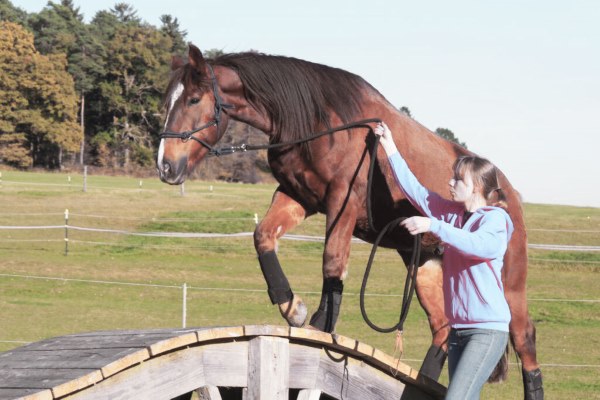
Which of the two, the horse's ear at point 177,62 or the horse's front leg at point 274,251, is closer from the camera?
the horse's front leg at point 274,251

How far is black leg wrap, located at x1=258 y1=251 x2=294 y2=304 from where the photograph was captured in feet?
19.3

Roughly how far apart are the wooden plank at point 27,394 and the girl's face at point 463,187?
235 centimetres

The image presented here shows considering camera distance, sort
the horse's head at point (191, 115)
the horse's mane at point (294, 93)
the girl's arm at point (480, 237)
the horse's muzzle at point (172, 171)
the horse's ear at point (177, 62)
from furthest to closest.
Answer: the horse's ear at point (177, 62), the horse's mane at point (294, 93), the horse's head at point (191, 115), the horse's muzzle at point (172, 171), the girl's arm at point (480, 237)

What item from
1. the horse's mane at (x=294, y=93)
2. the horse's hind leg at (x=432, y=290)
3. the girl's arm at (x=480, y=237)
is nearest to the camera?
the girl's arm at (x=480, y=237)

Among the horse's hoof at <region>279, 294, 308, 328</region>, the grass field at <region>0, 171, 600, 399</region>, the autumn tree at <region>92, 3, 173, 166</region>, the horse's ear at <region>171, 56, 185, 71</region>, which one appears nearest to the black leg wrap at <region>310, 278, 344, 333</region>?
the horse's hoof at <region>279, 294, 308, 328</region>

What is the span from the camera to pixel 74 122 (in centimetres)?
6400

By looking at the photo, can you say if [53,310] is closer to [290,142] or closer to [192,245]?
[192,245]

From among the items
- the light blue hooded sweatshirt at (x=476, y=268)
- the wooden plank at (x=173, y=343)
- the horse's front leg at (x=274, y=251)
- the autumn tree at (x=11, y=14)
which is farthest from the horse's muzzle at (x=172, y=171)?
the autumn tree at (x=11, y=14)

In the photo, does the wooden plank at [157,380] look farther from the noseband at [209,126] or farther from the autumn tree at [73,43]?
the autumn tree at [73,43]

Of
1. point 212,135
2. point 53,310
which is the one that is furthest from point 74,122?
point 212,135

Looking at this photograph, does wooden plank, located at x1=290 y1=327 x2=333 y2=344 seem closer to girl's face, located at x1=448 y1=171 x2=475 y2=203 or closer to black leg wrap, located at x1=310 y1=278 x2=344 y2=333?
black leg wrap, located at x1=310 y1=278 x2=344 y2=333

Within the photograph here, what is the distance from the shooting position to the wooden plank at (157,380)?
4.64 m

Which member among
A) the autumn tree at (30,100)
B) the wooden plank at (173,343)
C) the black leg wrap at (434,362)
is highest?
the autumn tree at (30,100)

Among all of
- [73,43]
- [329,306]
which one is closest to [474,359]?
[329,306]
